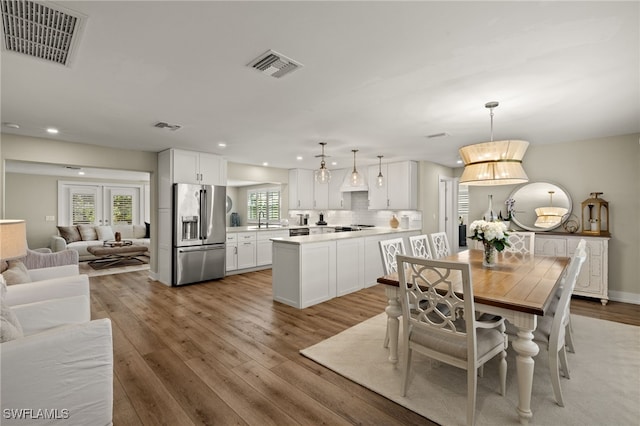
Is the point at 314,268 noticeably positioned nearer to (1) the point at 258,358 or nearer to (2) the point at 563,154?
(1) the point at 258,358

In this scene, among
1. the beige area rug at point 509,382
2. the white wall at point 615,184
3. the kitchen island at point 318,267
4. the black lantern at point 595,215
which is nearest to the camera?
the beige area rug at point 509,382

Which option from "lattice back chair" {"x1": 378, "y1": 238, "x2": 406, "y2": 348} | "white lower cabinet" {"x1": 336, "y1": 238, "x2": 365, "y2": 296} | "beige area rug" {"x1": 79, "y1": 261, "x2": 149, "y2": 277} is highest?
"lattice back chair" {"x1": 378, "y1": 238, "x2": 406, "y2": 348}

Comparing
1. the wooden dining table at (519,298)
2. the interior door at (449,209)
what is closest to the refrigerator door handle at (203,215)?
the wooden dining table at (519,298)

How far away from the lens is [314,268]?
4.15 metres

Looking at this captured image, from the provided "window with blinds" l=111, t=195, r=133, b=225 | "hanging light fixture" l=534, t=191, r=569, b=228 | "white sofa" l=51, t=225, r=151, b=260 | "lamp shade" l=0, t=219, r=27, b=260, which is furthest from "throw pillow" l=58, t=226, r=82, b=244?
"hanging light fixture" l=534, t=191, r=569, b=228

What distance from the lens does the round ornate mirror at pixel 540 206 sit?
4859 mm

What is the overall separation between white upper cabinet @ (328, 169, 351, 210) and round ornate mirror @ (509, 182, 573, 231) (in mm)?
3659

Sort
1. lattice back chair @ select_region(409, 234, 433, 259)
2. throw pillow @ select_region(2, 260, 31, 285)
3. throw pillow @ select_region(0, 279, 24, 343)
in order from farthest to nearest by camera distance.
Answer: lattice back chair @ select_region(409, 234, 433, 259), throw pillow @ select_region(2, 260, 31, 285), throw pillow @ select_region(0, 279, 24, 343)

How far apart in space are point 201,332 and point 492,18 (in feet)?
12.0

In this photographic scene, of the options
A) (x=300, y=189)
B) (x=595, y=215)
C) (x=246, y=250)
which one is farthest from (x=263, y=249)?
(x=595, y=215)

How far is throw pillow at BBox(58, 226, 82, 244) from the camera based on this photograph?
776 centimetres

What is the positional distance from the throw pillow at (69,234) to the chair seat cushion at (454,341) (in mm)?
9132

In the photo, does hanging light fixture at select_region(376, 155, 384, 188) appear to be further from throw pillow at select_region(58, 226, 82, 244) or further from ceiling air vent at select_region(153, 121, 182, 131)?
Answer: throw pillow at select_region(58, 226, 82, 244)

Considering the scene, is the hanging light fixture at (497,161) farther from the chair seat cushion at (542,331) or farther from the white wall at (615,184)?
the white wall at (615,184)
